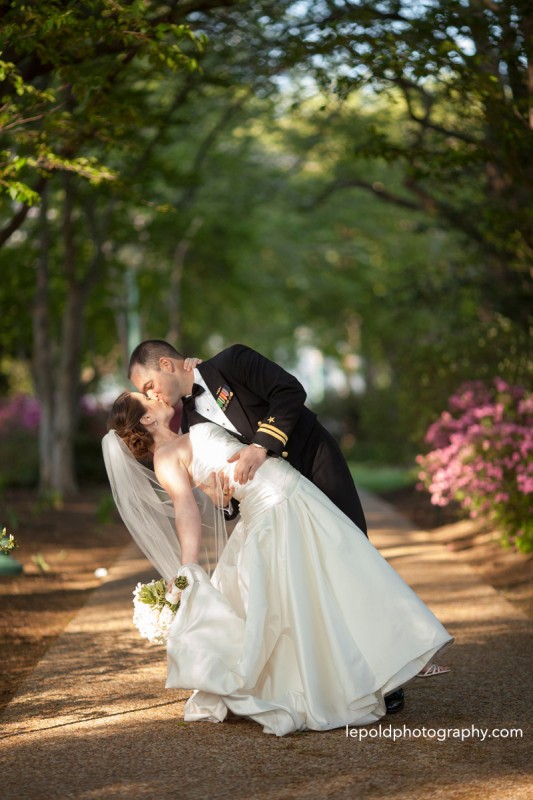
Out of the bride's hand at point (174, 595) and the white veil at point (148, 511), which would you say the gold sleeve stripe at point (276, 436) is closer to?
the white veil at point (148, 511)

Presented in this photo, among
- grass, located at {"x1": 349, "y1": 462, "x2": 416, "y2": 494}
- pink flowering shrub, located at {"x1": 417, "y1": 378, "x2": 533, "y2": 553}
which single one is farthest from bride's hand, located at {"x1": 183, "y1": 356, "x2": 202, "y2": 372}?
grass, located at {"x1": 349, "y1": 462, "x2": 416, "y2": 494}

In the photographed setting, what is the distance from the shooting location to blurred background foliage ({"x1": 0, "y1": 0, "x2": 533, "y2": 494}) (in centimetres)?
880

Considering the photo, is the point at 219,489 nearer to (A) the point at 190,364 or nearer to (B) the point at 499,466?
(A) the point at 190,364

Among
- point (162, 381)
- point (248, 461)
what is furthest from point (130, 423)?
point (248, 461)

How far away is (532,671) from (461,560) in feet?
17.1

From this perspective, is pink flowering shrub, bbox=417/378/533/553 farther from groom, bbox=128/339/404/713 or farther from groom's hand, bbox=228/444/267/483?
groom's hand, bbox=228/444/267/483

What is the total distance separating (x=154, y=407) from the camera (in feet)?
17.9

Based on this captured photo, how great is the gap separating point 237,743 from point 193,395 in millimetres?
1671

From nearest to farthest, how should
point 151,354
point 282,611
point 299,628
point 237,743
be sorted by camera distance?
point 237,743
point 299,628
point 282,611
point 151,354

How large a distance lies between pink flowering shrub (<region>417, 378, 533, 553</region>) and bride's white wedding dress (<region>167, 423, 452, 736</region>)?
202 inches

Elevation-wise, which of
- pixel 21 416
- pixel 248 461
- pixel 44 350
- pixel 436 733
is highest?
pixel 248 461

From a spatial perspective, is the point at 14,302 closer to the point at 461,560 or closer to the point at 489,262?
the point at 489,262

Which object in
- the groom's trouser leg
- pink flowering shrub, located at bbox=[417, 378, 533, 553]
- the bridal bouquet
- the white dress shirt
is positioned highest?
the white dress shirt

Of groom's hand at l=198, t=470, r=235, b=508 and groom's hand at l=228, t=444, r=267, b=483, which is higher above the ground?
groom's hand at l=228, t=444, r=267, b=483
